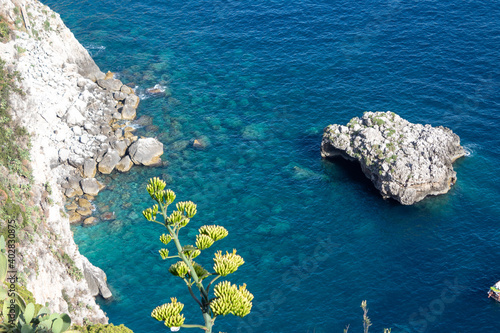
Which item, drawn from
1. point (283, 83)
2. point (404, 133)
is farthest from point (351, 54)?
point (404, 133)

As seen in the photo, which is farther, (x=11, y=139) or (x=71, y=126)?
(x=71, y=126)

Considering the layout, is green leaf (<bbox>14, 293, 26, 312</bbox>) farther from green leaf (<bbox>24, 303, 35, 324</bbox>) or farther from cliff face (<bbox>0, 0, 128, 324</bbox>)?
cliff face (<bbox>0, 0, 128, 324</bbox>)

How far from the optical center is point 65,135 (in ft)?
281

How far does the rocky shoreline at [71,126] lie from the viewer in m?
55.6

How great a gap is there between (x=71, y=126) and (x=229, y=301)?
75267 mm

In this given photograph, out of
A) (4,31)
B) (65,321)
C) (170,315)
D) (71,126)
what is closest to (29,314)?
(65,321)

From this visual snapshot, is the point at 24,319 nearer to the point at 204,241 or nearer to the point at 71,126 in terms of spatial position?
the point at 204,241

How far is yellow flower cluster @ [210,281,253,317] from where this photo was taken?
62.2 ft

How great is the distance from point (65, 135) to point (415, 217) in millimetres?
57740

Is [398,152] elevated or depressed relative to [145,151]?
elevated

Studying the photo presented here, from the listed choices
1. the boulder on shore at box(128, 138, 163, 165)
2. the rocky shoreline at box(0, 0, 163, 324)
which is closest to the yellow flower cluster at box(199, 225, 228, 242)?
the rocky shoreline at box(0, 0, 163, 324)

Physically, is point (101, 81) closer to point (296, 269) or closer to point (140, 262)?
point (140, 262)

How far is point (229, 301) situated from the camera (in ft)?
62.7

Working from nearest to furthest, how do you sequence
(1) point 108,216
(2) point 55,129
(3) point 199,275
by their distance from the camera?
(3) point 199,275, (1) point 108,216, (2) point 55,129
